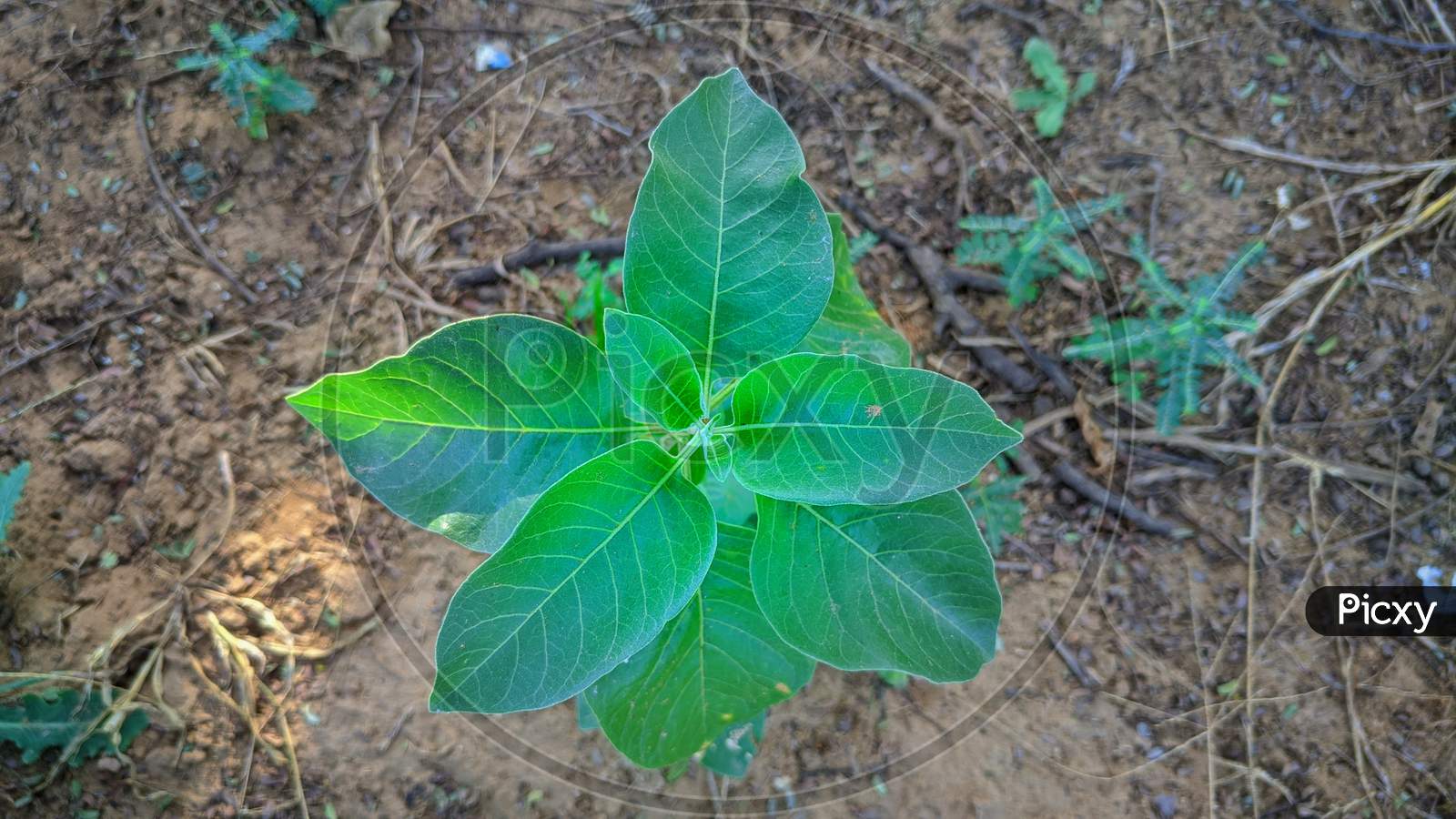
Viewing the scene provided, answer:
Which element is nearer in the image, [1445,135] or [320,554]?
[320,554]

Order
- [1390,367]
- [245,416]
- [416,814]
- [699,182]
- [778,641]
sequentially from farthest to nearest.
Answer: [1390,367]
[245,416]
[416,814]
[778,641]
[699,182]

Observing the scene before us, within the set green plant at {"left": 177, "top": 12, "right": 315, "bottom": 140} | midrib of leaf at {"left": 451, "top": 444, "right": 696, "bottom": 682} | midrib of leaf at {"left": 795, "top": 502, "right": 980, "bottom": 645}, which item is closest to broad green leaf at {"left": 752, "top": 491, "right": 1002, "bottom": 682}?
midrib of leaf at {"left": 795, "top": 502, "right": 980, "bottom": 645}

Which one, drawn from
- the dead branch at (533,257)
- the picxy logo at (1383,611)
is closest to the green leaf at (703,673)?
the dead branch at (533,257)

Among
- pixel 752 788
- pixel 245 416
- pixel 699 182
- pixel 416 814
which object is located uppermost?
pixel 699 182

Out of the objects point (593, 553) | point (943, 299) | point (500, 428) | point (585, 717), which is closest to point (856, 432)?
point (593, 553)

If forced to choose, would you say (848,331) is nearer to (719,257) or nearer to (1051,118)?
(719,257)

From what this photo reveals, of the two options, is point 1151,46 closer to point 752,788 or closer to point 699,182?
point 699,182

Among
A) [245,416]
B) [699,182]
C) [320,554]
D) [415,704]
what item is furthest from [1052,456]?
[245,416]

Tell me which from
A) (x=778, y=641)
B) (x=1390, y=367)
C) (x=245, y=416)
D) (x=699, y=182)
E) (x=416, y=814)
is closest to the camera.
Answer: (x=699, y=182)
